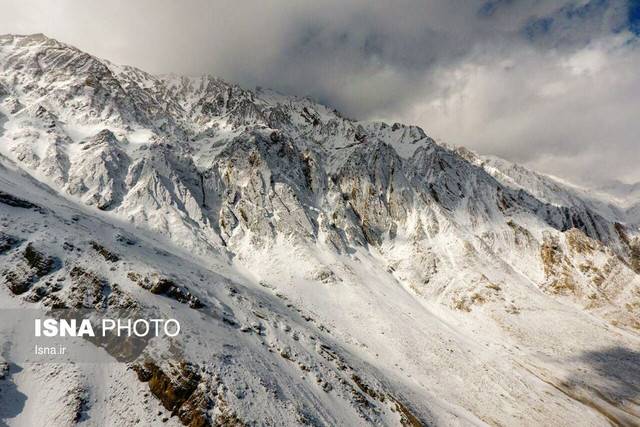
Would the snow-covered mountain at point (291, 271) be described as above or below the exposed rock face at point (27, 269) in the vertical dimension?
above

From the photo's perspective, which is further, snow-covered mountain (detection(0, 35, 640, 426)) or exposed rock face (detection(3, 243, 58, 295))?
exposed rock face (detection(3, 243, 58, 295))

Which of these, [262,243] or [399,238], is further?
[399,238]

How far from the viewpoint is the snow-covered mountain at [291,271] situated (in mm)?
31609

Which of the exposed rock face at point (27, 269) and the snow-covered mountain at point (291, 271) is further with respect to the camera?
the exposed rock face at point (27, 269)

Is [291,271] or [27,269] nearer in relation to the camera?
[27,269]

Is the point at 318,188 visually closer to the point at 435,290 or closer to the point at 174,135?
the point at 435,290

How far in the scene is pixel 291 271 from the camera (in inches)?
3361

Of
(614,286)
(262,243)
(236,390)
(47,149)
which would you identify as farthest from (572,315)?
(47,149)

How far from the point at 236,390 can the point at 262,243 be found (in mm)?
67728

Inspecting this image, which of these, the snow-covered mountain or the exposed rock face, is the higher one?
the snow-covered mountain

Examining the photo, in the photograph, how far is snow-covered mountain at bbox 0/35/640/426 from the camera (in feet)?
104

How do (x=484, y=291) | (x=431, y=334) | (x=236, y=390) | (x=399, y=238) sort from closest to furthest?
(x=236, y=390), (x=431, y=334), (x=484, y=291), (x=399, y=238)

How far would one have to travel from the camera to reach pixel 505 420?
4550cm

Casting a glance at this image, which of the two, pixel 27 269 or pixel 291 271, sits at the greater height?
pixel 291 271
